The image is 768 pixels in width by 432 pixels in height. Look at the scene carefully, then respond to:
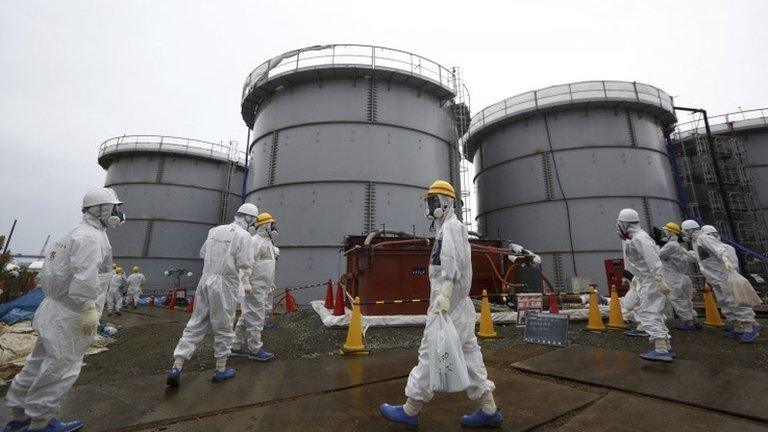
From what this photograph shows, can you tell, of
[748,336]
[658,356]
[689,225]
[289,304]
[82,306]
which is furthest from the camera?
[289,304]

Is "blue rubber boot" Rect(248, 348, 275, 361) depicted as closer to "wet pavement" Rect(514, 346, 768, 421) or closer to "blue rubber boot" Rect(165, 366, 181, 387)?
"blue rubber boot" Rect(165, 366, 181, 387)

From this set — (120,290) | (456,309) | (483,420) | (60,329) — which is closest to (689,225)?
(456,309)

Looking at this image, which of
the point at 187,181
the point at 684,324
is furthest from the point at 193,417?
the point at 187,181

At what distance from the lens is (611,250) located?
12.7 meters

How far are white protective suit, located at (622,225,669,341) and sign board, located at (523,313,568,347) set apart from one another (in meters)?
0.98

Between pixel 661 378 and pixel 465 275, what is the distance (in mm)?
2627

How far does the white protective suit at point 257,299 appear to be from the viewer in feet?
15.5

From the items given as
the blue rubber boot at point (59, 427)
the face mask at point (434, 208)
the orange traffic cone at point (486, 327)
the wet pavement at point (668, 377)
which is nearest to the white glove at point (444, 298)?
the face mask at point (434, 208)

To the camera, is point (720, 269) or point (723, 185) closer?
point (720, 269)

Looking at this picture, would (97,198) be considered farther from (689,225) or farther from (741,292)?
(689,225)

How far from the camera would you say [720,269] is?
577cm

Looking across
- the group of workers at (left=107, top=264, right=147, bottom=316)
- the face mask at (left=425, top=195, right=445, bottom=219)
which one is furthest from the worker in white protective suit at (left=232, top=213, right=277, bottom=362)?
the group of workers at (left=107, top=264, right=147, bottom=316)

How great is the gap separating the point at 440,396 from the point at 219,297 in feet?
8.46

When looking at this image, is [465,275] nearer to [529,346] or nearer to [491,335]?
[529,346]
